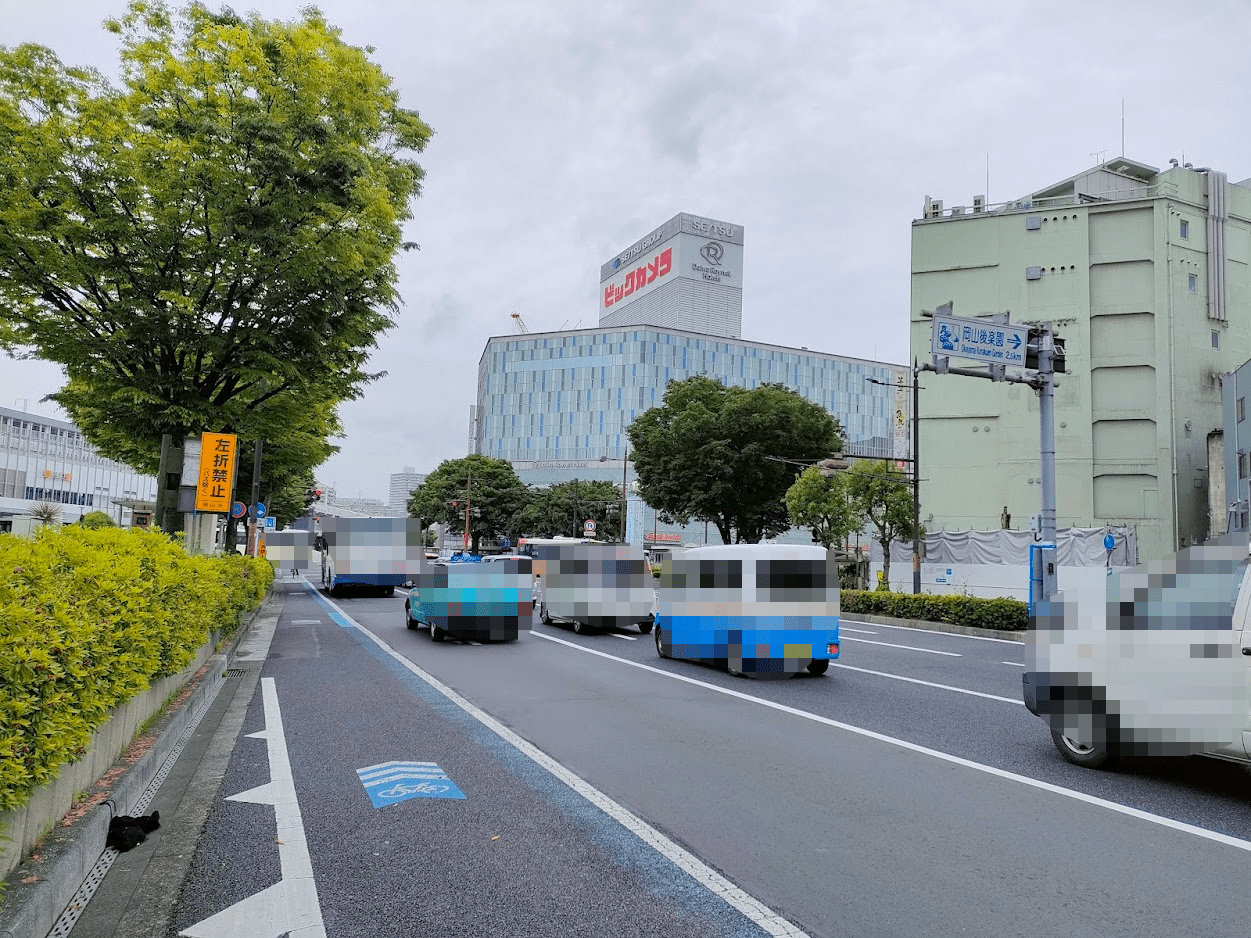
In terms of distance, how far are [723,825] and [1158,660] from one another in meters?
3.30

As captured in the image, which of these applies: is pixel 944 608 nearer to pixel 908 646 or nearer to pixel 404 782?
pixel 908 646

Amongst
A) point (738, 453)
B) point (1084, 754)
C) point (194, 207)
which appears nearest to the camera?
point (1084, 754)

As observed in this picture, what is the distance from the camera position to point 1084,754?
22.0 ft

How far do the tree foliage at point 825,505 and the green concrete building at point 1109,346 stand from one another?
7191mm

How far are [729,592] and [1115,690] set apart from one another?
5953 millimetres

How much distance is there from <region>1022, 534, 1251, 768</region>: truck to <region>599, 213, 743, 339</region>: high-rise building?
10272 centimetres

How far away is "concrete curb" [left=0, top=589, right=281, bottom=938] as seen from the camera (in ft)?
10.9

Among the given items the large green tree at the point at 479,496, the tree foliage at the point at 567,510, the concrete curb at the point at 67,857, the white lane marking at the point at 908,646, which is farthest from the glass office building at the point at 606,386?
the concrete curb at the point at 67,857

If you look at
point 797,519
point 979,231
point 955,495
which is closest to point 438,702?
point 797,519

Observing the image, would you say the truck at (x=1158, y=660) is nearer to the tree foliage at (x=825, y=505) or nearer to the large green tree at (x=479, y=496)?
the tree foliage at (x=825, y=505)

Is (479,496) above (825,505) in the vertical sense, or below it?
above

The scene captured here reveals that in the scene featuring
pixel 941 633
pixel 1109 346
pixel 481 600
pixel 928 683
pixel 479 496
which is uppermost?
pixel 1109 346

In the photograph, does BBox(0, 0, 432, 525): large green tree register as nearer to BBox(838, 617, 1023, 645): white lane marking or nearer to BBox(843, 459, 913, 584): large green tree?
BBox(838, 617, 1023, 645): white lane marking

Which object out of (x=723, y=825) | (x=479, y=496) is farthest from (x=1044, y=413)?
(x=479, y=496)
